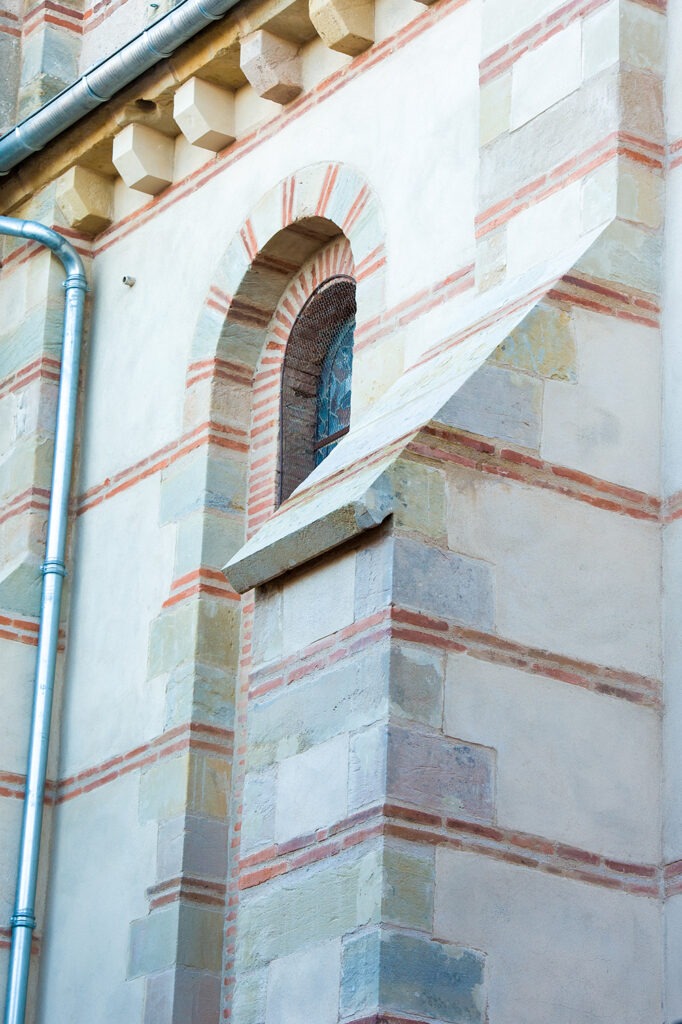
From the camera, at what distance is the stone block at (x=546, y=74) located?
8469 millimetres

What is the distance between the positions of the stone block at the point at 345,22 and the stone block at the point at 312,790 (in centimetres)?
406

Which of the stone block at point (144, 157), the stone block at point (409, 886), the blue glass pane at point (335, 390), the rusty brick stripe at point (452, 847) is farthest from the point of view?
the stone block at point (144, 157)

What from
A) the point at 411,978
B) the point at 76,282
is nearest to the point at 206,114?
the point at 76,282

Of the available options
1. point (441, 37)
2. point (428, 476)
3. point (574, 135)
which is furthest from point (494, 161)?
point (428, 476)

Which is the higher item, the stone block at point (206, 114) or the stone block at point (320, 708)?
the stone block at point (206, 114)

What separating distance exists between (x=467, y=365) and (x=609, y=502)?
66 cm

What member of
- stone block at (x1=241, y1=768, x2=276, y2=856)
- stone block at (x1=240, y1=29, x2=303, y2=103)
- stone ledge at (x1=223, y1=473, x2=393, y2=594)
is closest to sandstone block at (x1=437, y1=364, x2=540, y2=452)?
stone ledge at (x1=223, y1=473, x2=393, y2=594)

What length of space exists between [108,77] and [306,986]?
559 centimetres

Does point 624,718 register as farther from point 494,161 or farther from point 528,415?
point 494,161

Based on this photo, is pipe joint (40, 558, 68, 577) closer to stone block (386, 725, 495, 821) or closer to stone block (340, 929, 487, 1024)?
stone block (386, 725, 495, 821)

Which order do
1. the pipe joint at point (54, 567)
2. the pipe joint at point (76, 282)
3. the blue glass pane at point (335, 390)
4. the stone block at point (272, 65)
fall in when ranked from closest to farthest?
1. the blue glass pane at point (335, 390)
2. the stone block at point (272, 65)
3. the pipe joint at point (54, 567)
4. the pipe joint at point (76, 282)

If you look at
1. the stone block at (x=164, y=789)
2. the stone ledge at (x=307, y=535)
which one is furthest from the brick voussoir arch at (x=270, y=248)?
the stone ledge at (x=307, y=535)

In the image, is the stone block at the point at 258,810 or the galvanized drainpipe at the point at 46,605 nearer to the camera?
the stone block at the point at 258,810

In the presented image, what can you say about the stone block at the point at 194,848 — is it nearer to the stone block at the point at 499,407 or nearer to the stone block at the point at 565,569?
the stone block at the point at 565,569
